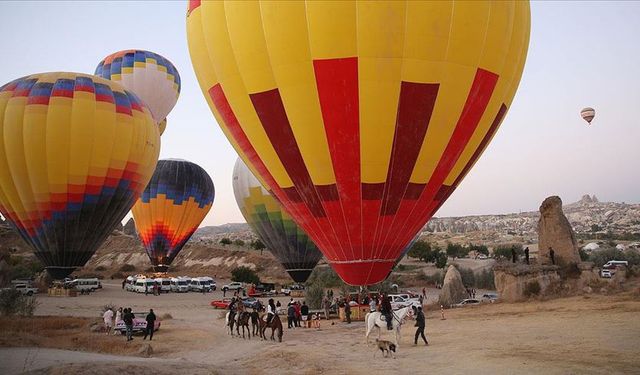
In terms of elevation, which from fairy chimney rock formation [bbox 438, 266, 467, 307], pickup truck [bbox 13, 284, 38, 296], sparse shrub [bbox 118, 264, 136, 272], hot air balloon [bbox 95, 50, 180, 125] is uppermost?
hot air balloon [bbox 95, 50, 180, 125]

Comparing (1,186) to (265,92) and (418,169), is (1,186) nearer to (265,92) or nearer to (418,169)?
(265,92)

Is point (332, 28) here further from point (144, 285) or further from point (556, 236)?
point (144, 285)

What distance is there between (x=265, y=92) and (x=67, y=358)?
6.67 meters

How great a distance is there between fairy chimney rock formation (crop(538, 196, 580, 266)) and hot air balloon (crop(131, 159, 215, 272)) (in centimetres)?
2231

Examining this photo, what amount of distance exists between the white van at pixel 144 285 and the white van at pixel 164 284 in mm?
404

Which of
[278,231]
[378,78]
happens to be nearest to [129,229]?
[278,231]

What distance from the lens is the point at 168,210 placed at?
31.5m

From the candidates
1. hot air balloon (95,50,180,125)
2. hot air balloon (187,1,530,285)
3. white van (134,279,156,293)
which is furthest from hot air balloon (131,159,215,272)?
hot air balloon (187,1,530,285)

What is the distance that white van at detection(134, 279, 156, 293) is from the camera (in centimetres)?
3330

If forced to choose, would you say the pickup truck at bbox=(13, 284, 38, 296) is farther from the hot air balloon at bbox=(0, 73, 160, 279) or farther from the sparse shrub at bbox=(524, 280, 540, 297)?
A: the sparse shrub at bbox=(524, 280, 540, 297)

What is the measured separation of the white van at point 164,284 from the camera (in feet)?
111

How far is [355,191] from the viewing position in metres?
10.1

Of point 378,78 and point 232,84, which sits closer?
point 378,78

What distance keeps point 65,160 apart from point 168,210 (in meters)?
13.7
